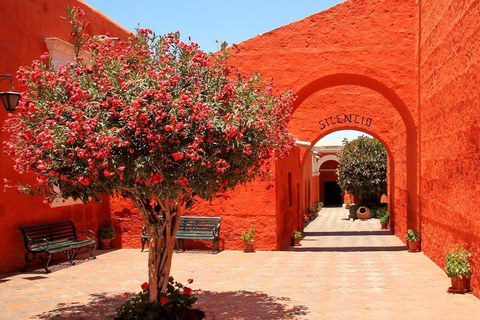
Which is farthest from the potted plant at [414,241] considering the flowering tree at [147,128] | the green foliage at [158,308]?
Result: the green foliage at [158,308]

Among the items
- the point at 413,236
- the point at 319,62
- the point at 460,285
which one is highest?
the point at 319,62

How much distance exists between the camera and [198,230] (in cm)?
1146

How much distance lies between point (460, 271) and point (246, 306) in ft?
9.43

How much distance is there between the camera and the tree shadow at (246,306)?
6250 millimetres

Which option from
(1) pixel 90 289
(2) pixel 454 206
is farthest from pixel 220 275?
(2) pixel 454 206

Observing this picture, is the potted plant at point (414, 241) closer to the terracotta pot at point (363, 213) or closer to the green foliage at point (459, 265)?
the green foliage at point (459, 265)

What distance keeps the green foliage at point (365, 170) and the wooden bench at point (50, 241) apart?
1558 cm

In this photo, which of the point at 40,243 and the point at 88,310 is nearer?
the point at 88,310

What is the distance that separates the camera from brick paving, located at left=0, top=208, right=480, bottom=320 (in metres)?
6.40

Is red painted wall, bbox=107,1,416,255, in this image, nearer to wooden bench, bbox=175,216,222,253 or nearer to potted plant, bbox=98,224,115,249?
wooden bench, bbox=175,216,222,253

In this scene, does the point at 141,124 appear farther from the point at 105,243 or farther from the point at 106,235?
the point at 105,243

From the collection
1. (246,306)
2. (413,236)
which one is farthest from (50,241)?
(413,236)

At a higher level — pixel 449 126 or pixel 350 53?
pixel 350 53

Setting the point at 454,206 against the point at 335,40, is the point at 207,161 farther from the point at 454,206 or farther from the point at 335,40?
the point at 335,40
